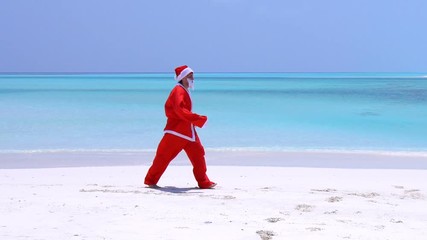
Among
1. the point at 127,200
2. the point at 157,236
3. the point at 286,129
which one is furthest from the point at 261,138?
the point at 157,236

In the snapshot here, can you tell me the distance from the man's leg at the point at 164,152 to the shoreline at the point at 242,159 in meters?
2.76

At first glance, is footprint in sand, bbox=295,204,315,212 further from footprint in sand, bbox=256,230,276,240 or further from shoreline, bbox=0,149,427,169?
shoreline, bbox=0,149,427,169

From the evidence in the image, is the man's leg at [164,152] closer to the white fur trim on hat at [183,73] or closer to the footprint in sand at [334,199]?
the white fur trim on hat at [183,73]

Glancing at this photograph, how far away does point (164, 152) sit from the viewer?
19.1 ft

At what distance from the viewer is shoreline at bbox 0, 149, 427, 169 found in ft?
29.0

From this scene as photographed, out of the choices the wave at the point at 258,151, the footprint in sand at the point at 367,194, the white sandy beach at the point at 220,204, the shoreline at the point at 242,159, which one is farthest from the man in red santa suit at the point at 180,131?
the wave at the point at 258,151

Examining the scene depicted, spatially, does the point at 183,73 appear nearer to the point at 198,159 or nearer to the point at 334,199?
the point at 198,159

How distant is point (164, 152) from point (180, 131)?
0.26 meters

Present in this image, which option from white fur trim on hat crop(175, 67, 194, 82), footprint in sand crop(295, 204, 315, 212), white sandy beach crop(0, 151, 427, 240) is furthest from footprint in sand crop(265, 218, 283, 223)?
white fur trim on hat crop(175, 67, 194, 82)

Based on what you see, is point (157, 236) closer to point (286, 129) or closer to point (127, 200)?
point (127, 200)

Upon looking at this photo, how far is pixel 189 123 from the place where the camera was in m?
5.77

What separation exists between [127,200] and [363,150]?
7258 millimetres

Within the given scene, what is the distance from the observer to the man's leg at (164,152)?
5773mm

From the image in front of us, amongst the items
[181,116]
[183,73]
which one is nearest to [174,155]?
[181,116]
